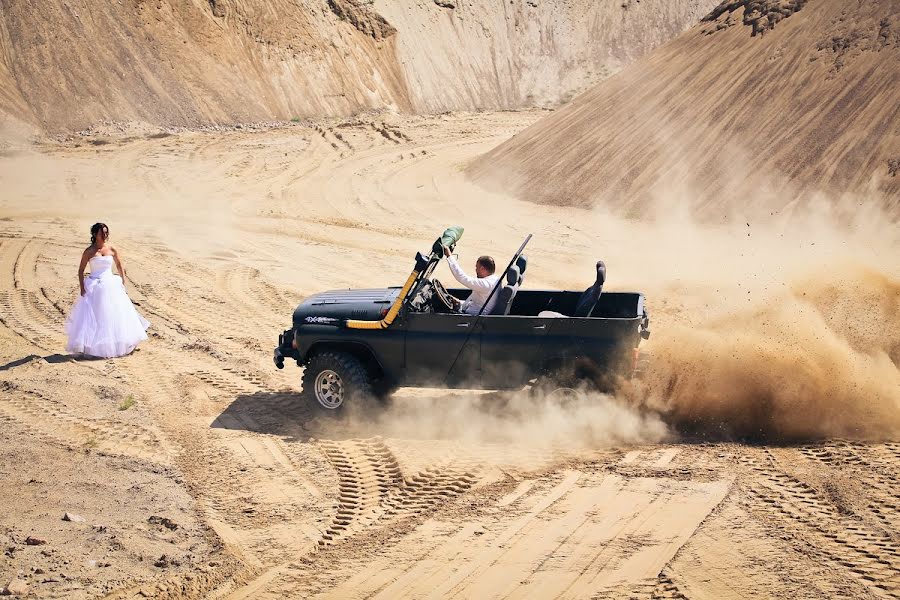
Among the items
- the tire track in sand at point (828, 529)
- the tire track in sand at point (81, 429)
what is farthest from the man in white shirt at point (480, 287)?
the tire track in sand at point (81, 429)

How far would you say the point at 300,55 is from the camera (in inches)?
1647

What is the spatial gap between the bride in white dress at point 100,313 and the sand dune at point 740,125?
1357 cm

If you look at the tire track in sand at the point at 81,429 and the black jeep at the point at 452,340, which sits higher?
the black jeep at the point at 452,340

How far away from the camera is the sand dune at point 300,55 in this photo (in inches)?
1352

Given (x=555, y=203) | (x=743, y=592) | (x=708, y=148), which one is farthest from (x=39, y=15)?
(x=743, y=592)

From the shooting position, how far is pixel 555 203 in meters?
23.7

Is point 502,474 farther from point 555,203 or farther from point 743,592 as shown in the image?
point 555,203

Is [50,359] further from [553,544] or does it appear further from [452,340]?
[553,544]

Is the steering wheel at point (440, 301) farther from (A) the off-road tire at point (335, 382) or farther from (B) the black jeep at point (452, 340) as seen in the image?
(A) the off-road tire at point (335, 382)

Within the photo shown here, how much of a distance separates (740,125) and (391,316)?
16.6 metres

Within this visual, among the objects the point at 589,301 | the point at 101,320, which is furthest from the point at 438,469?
the point at 101,320

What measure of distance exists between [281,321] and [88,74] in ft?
82.5

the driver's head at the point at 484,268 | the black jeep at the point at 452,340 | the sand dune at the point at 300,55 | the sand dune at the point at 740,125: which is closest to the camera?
the black jeep at the point at 452,340

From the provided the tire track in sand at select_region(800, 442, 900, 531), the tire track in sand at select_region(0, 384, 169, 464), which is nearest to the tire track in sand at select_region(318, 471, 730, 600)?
the tire track in sand at select_region(800, 442, 900, 531)
